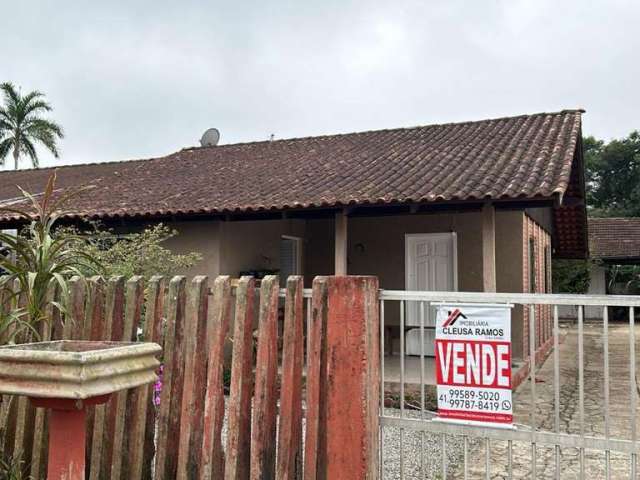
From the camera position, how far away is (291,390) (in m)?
3.31

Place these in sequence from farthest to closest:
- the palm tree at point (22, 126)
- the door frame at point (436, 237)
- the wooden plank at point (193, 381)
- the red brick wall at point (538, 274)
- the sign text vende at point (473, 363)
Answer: the palm tree at point (22, 126), the door frame at point (436, 237), the red brick wall at point (538, 274), the wooden plank at point (193, 381), the sign text vende at point (473, 363)

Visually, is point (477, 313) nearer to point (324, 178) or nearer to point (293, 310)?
point (293, 310)

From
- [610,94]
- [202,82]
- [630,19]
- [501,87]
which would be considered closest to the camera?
[630,19]

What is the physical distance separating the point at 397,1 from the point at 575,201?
6.17 metres

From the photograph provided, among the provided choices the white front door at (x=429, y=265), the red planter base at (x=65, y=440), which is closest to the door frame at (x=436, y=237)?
the white front door at (x=429, y=265)

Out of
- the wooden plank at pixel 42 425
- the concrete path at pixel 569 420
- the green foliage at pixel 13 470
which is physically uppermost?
the wooden plank at pixel 42 425

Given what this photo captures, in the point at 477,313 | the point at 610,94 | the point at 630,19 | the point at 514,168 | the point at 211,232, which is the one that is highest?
the point at 610,94

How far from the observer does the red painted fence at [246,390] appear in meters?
3.19

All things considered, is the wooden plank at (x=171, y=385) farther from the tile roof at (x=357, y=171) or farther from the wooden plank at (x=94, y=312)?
the tile roof at (x=357, y=171)

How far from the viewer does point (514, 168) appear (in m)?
9.08

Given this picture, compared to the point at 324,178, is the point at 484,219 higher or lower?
lower

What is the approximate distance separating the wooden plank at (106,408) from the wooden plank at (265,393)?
1.02m

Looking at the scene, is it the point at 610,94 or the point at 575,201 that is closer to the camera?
the point at 575,201

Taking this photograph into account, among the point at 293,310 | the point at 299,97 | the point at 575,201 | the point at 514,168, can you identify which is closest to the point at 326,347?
the point at 293,310
